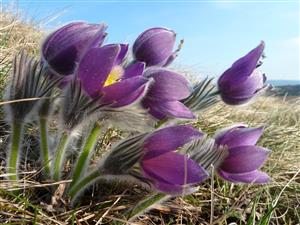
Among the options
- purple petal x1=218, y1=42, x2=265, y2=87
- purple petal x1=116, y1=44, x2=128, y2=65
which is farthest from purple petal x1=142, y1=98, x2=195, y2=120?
purple petal x1=218, y1=42, x2=265, y2=87

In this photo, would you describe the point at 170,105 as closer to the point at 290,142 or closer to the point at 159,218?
the point at 159,218

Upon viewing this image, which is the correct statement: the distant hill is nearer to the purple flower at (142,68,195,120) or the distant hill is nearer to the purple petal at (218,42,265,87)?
the purple petal at (218,42,265,87)

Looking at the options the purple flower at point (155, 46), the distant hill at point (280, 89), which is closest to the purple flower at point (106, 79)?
the purple flower at point (155, 46)

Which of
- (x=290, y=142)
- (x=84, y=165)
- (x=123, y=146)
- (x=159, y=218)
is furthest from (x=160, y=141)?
(x=290, y=142)

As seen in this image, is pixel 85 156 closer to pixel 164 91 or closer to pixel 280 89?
pixel 164 91

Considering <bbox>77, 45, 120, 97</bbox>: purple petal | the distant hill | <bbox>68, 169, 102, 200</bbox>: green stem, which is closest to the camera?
<bbox>77, 45, 120, 97</bbox>: purple petal

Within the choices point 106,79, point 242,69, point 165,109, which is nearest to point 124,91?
point 106,79
